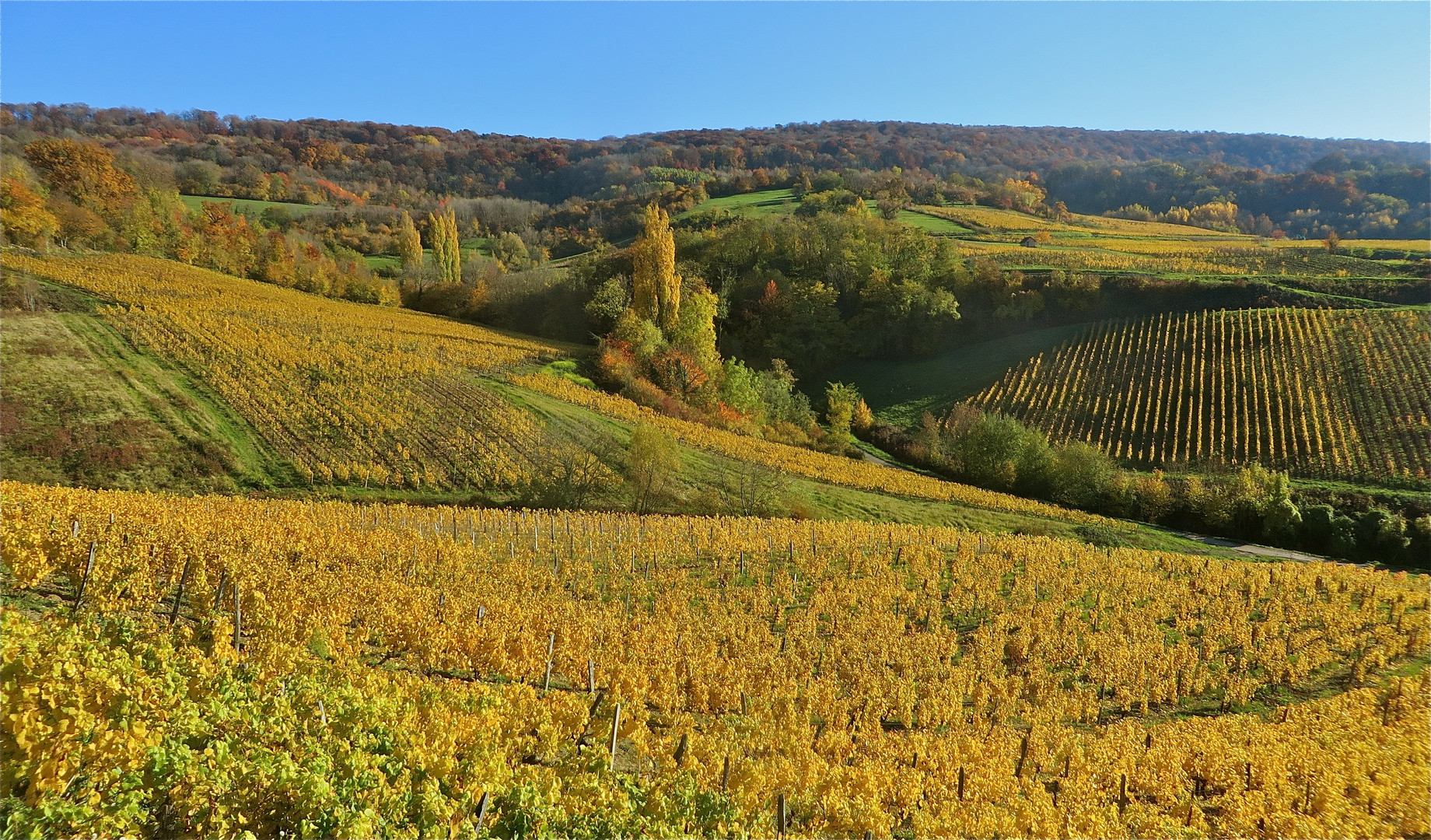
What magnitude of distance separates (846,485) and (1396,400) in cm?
3557

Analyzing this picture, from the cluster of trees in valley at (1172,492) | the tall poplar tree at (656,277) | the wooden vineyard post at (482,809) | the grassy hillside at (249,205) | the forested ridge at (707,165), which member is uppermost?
the forested ridge at (707,165)

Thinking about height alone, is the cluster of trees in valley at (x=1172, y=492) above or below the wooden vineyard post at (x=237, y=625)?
below

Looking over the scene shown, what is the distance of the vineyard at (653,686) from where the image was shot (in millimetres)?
7211

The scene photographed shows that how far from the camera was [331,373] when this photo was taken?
1609 inches

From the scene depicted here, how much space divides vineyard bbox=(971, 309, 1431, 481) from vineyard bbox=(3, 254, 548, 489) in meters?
41.1

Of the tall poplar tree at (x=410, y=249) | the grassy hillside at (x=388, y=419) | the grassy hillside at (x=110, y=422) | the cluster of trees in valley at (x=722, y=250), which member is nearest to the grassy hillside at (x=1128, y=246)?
the cluster of trees in valley at (x=722, y=250)

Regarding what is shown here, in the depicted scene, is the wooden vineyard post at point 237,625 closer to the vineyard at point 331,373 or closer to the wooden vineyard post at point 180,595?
the wooden vineyard post at point 180,595

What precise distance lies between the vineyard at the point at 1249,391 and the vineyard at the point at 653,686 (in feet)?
73.4

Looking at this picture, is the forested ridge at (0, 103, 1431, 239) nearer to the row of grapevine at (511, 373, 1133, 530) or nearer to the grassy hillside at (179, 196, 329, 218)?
the grassy hillside at (179, 196, 329, 218)

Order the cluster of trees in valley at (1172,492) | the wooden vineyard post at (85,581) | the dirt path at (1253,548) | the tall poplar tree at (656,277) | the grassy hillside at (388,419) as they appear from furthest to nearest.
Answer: the tall poplar tree at (656,277)
the cluster of trees in valley at (1172,492)
the dirt path at (1253,548)
the grassy hillside at (388,419)
the wooden vineyard post at (85,581)

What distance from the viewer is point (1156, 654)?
1769 centimetres

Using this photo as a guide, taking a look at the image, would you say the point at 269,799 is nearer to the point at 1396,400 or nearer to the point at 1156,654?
the point at 1156,654

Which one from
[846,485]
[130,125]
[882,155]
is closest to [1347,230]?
[882,155]

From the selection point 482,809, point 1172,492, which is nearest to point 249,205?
point 1172,492
